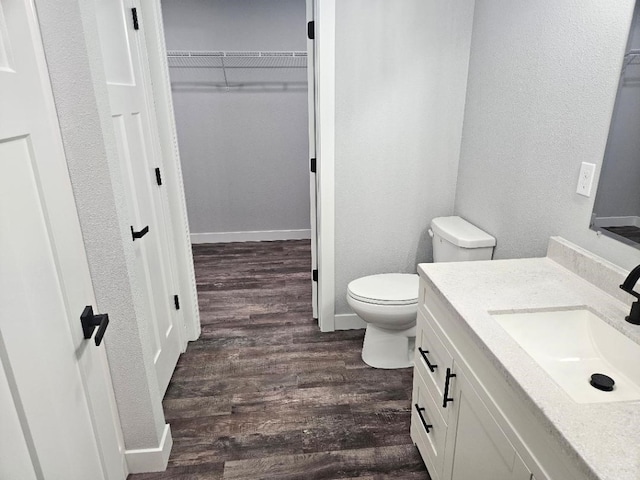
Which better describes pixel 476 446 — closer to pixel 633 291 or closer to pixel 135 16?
pixel 633 291

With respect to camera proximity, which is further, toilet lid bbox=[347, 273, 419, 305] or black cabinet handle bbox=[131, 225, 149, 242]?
toilet lid bbox=[347, 273, 419, 305]

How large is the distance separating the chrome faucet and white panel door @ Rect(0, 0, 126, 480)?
4.77 feet

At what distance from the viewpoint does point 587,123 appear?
1.46 metres

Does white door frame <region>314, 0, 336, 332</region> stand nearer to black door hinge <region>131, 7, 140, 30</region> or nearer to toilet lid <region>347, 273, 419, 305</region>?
toilet lid <region>347, 273, 419, 305</region>

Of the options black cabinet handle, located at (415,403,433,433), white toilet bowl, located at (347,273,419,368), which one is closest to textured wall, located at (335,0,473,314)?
white toilet bowl, located at (347,273,419,368)

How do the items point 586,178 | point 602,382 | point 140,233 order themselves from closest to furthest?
point 602,382, point 586,178, point 140,233

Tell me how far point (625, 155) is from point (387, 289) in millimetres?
1277

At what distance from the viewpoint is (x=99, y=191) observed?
1295 millimetres

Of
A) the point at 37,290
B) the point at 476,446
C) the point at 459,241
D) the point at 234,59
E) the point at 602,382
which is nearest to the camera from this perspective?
the point at 37,290

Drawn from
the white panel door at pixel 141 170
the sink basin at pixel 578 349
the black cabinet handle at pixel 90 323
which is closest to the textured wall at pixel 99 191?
the black cabinet handle at pixel 90 323

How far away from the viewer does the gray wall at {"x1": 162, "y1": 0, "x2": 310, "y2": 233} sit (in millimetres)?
3824

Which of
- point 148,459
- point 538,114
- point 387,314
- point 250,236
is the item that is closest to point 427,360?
point 387,314

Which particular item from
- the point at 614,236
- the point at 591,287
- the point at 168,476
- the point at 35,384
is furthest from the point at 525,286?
the point at 168,476

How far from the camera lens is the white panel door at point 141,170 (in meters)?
1.66
